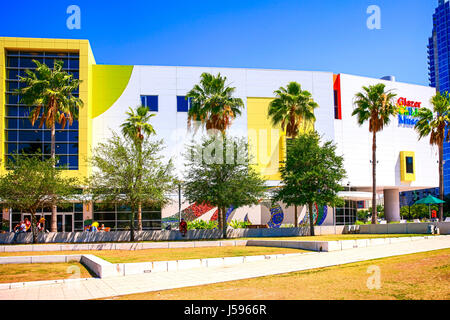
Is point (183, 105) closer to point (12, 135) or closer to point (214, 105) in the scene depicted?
point (214, 105)

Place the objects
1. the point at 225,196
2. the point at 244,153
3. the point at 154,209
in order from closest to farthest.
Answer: the point at 225,196, the point at 244,153, the point at 154,209

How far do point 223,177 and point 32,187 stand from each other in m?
13.7

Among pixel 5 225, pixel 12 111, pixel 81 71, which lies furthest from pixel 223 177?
pixel 12 111

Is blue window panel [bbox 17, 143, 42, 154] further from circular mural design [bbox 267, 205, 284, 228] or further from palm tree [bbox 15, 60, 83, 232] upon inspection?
circular mural design [bbox 267, 205, 284, 228]

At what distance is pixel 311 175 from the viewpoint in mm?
35719

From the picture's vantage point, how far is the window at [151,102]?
1971 inches

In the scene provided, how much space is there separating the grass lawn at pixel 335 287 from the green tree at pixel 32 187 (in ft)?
72.4

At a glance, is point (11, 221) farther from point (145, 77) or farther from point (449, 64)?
point (449, 64)

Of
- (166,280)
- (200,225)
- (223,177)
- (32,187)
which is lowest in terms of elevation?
(200,225)

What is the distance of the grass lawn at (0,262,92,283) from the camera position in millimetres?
15805

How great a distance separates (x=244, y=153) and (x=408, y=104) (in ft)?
113

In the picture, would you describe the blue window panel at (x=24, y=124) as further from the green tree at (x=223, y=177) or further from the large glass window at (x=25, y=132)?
the green tree at (x=223, y=177)

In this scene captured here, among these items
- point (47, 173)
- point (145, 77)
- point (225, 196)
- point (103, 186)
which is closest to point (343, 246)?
point (225, 196)
